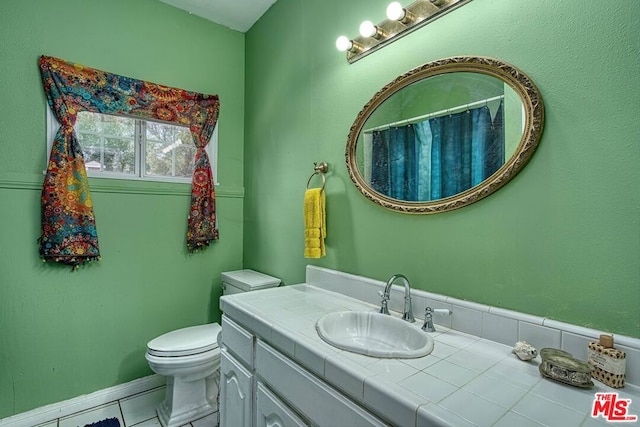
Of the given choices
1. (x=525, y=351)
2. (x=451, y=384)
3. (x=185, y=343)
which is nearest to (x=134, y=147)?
(x=185, y=343)

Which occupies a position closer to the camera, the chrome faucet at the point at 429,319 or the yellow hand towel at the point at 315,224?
the chrome faucet at the point at 429,319

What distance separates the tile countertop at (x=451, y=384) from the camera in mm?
667

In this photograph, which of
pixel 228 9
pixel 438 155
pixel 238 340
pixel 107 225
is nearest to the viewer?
pixel 438 155

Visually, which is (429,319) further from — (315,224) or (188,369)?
(188,369)

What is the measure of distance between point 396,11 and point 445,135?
1.81 ft

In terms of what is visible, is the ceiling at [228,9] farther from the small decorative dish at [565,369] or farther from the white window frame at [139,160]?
the small decorative dish at [565,369]

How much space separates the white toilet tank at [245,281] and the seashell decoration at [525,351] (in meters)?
1.47

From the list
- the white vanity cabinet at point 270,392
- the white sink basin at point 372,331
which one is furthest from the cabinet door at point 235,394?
the white sink basin at point 372,331

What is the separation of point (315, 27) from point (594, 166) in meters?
1.61

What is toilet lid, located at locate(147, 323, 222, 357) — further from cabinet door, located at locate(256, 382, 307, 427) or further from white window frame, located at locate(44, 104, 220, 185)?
→ white window frame, located at locate(44, 104, 220, 185)

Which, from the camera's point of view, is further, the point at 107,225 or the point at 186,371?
the point at 107,225

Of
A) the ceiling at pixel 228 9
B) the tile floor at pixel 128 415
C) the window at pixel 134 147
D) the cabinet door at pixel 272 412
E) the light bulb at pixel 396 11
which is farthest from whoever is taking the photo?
the ceiling at pixel 228 9

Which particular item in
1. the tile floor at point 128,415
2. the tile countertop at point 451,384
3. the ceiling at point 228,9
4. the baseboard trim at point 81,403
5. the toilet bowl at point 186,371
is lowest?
the tile floor at point 128,415

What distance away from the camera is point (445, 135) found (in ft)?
4.06
